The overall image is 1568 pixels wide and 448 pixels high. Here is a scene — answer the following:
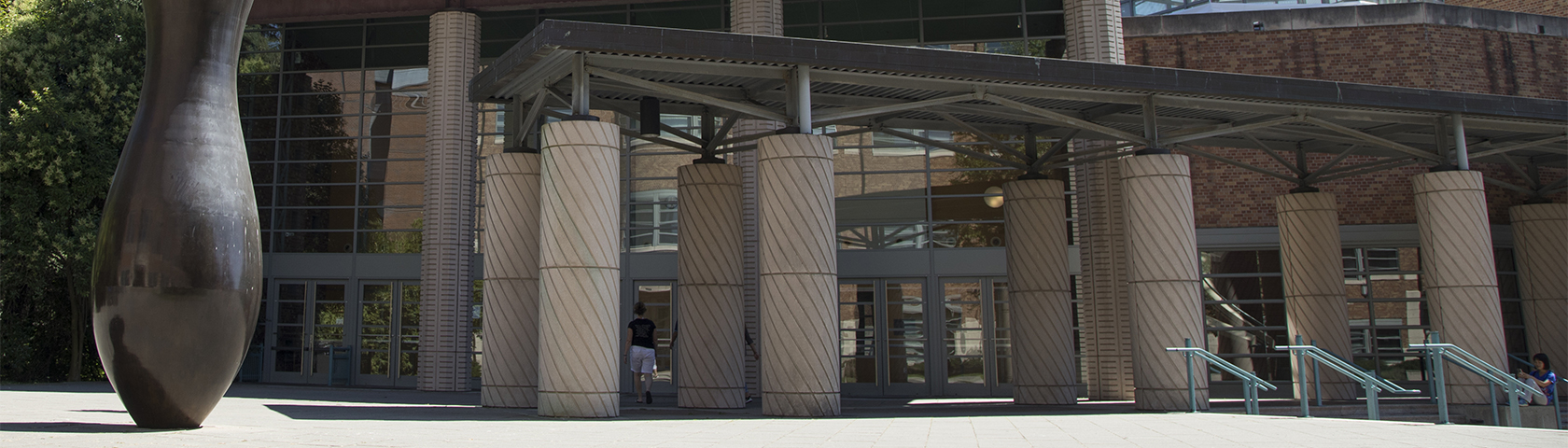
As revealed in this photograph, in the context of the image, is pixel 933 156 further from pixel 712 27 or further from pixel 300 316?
pixel 300 316

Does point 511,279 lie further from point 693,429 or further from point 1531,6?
point 1531,6

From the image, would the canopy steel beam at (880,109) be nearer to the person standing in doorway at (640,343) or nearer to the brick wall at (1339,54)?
the person standing in doorway at (640,343)

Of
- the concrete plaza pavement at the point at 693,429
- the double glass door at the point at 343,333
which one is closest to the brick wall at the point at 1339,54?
the concrete plaza pavement at the point at 693,429

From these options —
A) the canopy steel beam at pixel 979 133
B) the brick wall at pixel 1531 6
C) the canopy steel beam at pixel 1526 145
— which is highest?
the brick wall at pixel 1531 6

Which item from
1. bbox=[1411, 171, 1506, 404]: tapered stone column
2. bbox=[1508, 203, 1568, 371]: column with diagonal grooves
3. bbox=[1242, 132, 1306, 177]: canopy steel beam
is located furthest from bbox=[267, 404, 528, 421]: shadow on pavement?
bbox=[1508, 203, 1568, 371]: column with diagonal grooves

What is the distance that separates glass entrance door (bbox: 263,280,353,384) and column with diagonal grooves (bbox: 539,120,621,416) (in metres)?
11.3

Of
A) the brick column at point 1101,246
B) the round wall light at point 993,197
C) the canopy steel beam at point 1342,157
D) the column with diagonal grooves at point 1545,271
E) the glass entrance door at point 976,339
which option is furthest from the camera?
the round wall light at point 993,197

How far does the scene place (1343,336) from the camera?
16.8 metres

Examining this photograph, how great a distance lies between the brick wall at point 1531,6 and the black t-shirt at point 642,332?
1923cm

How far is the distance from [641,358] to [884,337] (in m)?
5.48

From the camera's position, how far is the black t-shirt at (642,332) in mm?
13961

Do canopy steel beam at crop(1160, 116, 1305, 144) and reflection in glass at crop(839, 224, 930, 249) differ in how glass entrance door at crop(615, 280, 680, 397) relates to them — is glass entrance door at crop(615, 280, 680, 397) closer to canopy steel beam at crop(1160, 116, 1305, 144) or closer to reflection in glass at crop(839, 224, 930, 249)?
reflection in glass at crop(839, 224, 930, 249)

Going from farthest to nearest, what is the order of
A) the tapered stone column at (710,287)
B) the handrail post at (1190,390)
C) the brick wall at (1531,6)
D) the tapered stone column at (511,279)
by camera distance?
the brick wall at (1531,6) → the tapered stone column at (710,287) → the tapered stone column at (511,279) → the handrail post at (1190,390)

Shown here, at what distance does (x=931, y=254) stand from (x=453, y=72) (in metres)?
8.59
